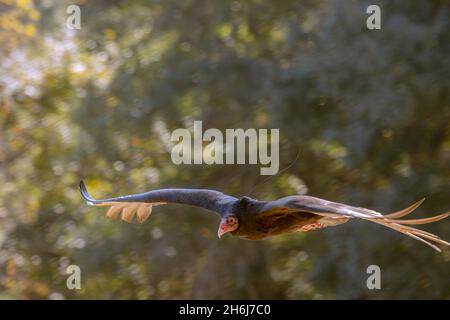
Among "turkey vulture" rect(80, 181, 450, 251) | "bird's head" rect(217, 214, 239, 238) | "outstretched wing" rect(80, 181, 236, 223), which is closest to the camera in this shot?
"turkey vulture" rect(80, 181, 450, 251)

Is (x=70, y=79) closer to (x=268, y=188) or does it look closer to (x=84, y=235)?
(x=84, y=235)

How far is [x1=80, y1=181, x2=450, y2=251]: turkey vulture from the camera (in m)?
5.17

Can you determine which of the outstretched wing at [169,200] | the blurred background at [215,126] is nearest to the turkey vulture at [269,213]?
the outstretched wing at [169,200]

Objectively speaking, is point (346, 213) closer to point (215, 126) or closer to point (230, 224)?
point (230, 224)

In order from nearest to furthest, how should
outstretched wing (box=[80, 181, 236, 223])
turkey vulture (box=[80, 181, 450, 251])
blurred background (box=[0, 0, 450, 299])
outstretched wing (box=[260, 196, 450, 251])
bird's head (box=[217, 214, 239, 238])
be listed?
outstretched wing (box=[260, 196, 450, 251]) → turkey vulture (box=[80, 181, 450, 251]) → bird's head (box=[217, 214, 239, 238]) → outstretched wing (box=[80, 181, 236, 223]) → blurred background (box=[0, 0, 450, 299])

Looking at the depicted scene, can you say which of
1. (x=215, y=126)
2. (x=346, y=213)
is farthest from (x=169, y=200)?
(x=215, y=126)

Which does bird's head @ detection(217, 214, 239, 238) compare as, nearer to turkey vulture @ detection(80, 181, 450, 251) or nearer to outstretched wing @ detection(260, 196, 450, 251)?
turkey vulture @ detection(80, 181, 450, 251)

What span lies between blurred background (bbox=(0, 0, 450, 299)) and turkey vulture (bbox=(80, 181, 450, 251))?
4.64m

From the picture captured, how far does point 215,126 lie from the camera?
12.5 metres

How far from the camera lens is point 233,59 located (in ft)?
41.4

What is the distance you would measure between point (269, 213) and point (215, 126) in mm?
6825

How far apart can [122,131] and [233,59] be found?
1.56m

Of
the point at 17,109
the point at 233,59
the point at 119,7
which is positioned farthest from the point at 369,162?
the point at 17,109

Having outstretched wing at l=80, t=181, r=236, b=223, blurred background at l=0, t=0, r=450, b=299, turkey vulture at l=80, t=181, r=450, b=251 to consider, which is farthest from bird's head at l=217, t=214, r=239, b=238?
blurred background at l=0, t=0, r=450, b=299
